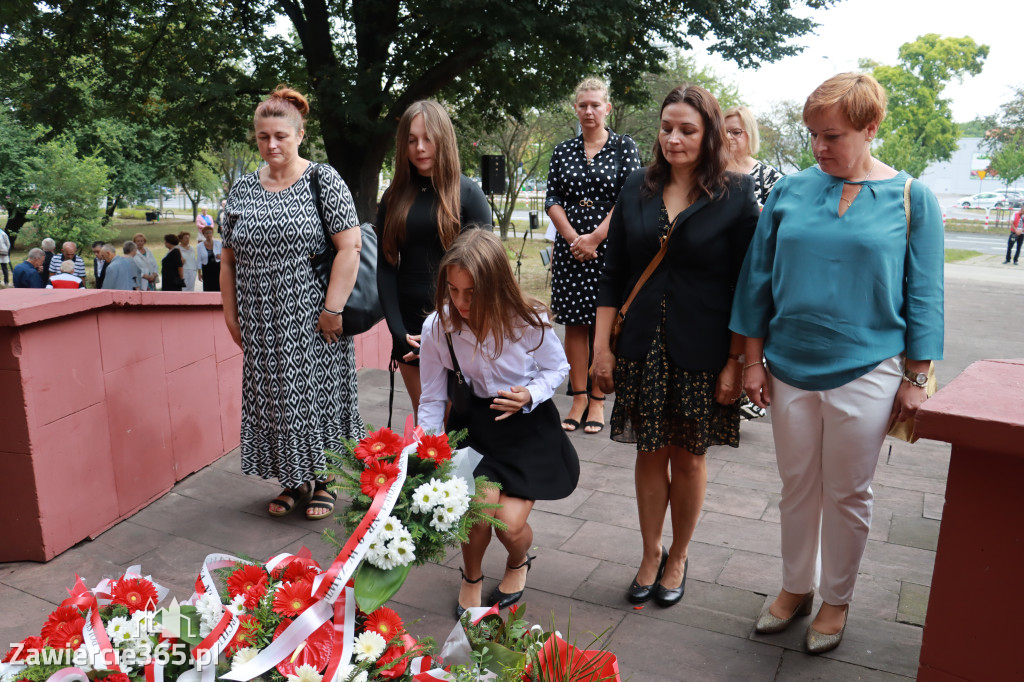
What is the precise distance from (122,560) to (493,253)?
7.26 ft

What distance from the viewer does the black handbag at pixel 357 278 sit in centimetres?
365

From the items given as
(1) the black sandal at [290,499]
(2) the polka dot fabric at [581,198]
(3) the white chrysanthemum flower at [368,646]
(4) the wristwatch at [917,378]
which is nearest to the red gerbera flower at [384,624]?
(3) the white chrysanthemum flower at [368,646]

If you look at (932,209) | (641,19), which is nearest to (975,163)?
(641,19)

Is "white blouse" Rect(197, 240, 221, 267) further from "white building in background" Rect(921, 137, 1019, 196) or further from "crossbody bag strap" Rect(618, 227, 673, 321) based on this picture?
Result: "white building in background" Rect(921, 137, 1019, 196)

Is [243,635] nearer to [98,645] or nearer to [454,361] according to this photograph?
[98,645]

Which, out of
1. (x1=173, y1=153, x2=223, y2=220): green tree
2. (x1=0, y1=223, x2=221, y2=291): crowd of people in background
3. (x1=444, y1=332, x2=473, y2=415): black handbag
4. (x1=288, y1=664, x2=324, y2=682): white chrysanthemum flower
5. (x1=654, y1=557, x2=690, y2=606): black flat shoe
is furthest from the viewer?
(x1=173, y1=153, x2=223, y2=220): green tree

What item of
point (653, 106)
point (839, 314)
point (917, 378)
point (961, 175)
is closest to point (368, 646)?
point (839, 314)

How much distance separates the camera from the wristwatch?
2.41m

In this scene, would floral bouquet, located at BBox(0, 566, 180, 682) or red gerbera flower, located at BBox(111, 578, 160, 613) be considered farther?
red gerbera flower, located at BBox(111, 578, 160, 613)

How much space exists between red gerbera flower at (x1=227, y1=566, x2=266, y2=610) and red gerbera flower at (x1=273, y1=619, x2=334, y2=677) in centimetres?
13

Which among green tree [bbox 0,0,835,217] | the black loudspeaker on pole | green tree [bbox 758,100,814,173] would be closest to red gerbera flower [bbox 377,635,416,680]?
green tree [bbox 0,0,835,217]

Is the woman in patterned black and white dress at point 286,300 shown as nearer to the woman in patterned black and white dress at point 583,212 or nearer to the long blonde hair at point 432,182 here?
the long blonde hair at point 432,182

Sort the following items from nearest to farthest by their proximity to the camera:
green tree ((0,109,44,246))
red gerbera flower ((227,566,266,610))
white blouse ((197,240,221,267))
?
red gerbera flower ((227,566,266,610))
white blouse ((197,240,221,267))
green tree ((0,109,44,246))

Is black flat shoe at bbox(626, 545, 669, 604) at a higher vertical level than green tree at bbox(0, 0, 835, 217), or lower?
lower
